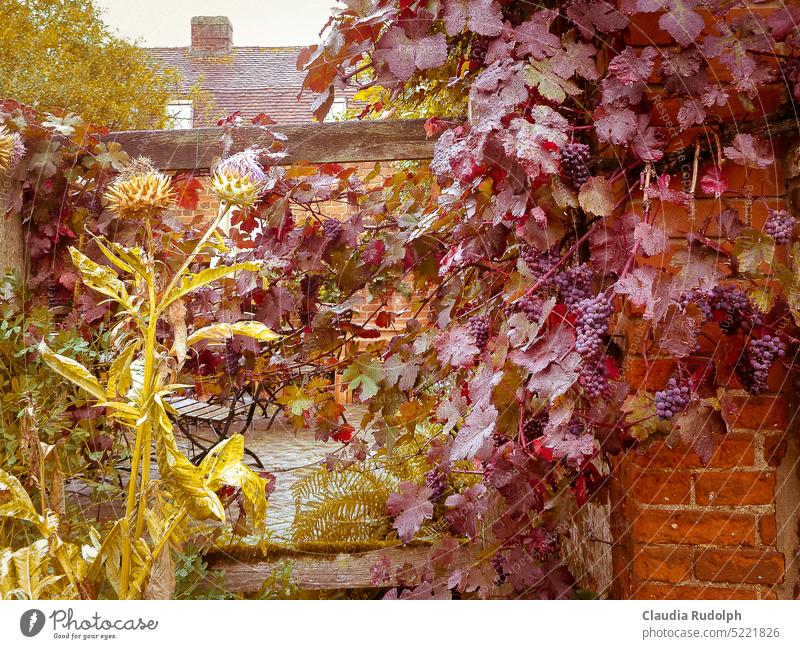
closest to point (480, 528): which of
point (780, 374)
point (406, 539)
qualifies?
point (406, 539)

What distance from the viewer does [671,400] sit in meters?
Answer: 0.79

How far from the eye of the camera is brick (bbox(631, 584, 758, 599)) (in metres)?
0.99

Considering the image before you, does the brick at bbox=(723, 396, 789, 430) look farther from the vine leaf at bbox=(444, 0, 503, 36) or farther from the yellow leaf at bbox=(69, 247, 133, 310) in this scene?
the yellow leaf at bbox=(69, 247, 133, 310)

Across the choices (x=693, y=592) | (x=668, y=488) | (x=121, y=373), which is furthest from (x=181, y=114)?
(x=693, y=592)

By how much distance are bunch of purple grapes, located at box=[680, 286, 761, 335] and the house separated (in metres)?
0.66

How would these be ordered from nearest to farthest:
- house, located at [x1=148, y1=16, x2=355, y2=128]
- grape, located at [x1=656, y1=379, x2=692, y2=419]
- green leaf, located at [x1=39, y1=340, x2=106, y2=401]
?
green leaf, located at [x1=39, y1=340, x2=106, y2=401] → grape, located at [x1=656, y1=379, x2=692, y2=419] → house, located at [x1=148, y1=16, x2=355, y2=128]

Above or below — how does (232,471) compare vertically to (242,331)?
below

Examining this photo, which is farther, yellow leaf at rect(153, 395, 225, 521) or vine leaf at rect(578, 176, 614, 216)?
vine leaf at rect(578, 176, 614, 216)

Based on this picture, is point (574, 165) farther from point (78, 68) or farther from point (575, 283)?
point (78, 68)

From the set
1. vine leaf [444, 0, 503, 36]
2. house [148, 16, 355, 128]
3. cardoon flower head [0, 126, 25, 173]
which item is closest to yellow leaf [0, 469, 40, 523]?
cardoon flower head [0, 126, 25, 173]

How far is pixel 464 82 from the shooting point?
1.18 m

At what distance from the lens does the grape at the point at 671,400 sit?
79 cm

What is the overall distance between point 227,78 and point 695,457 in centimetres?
92

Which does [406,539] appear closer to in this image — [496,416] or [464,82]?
[496,416]
